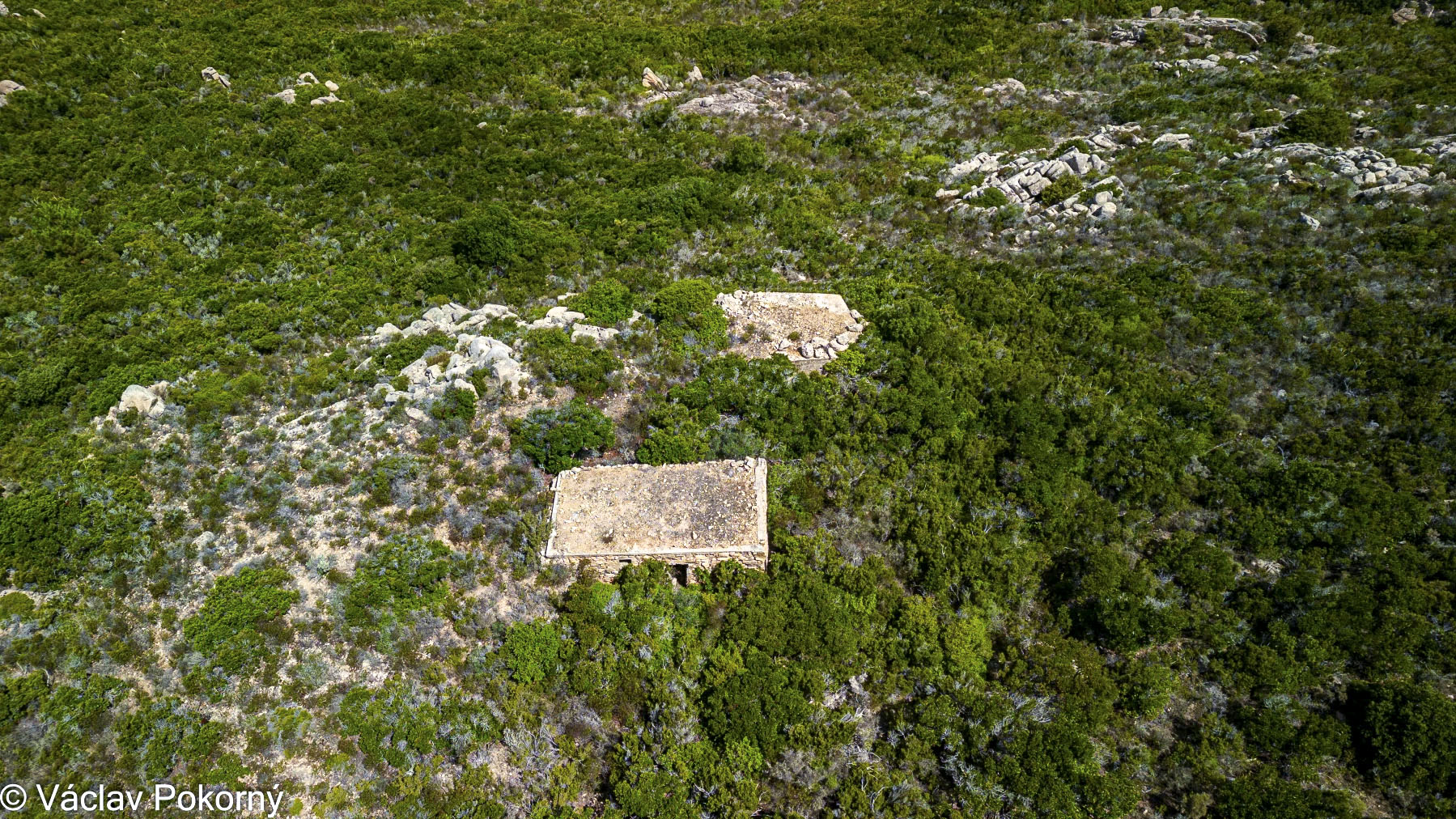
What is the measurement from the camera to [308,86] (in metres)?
23.3

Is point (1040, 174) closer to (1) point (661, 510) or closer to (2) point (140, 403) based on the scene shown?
(1) point (661, 510)

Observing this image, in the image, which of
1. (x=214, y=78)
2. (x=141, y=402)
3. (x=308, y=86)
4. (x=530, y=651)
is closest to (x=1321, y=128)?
(x=530, y=651)

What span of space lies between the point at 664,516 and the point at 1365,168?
21.4 meters

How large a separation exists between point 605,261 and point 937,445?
1044 cm

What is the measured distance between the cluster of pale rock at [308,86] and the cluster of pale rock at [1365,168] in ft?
102

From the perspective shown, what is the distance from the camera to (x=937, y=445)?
13477 mm

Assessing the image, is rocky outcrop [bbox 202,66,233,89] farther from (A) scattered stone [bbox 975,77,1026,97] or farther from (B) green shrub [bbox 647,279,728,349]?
(A) scattered stone [bbox 975,77,1026,97]

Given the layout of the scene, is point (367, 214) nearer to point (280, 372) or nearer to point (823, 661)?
point (280, 372)

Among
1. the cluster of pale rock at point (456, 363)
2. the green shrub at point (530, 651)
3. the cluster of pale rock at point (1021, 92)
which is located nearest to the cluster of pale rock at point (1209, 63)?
the cluster of pale rock at point (1021, 92)

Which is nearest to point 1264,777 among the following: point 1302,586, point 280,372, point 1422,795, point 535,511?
point 1422,795

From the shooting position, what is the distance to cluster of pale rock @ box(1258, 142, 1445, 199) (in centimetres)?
1639

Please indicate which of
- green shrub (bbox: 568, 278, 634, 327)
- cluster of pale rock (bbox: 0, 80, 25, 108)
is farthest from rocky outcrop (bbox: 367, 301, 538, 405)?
cluster of pale rock (bbox: 0, 80, 25, 108)

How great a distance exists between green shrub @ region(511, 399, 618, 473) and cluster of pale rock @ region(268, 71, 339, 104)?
17.9 meters

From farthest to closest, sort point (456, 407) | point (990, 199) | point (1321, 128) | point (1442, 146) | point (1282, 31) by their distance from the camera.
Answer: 1. point (1282, 31)
2. point (990, 199)
3. point (1321, 128)
4. point (1442, 146)
5. point (456, 407)
